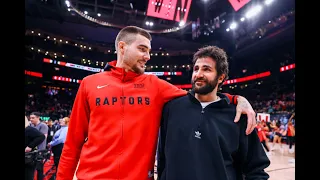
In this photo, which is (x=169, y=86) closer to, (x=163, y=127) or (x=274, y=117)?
(x=163, y=127)

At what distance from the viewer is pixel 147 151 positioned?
186cm

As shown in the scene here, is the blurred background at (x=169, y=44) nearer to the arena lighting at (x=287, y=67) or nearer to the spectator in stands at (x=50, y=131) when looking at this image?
the arena lighting at (x=287, y=67)

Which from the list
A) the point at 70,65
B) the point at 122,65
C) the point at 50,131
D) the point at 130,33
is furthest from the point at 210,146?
the point at 70,65

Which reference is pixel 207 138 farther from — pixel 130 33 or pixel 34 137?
pixel 34 137

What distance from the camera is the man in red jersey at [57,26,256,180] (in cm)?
183

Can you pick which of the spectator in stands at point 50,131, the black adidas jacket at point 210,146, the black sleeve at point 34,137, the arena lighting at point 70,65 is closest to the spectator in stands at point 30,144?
the black sleeve at point 34,137

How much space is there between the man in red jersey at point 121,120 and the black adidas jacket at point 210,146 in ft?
0.36

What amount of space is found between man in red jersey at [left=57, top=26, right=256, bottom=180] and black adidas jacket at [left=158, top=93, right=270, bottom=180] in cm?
11

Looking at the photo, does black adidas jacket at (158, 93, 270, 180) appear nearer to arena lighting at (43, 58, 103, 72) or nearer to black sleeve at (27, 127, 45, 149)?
black sleeve at (27, 127, 45, 149)

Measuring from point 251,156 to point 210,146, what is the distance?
343 mm

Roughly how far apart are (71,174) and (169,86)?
104cm

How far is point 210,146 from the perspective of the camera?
5.74 feet

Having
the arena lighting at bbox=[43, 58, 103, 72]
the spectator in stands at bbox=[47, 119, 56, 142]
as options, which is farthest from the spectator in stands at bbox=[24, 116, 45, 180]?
the arena lighting at bbox=[43, 58, 103, 72]

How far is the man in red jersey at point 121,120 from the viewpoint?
1827 mm
